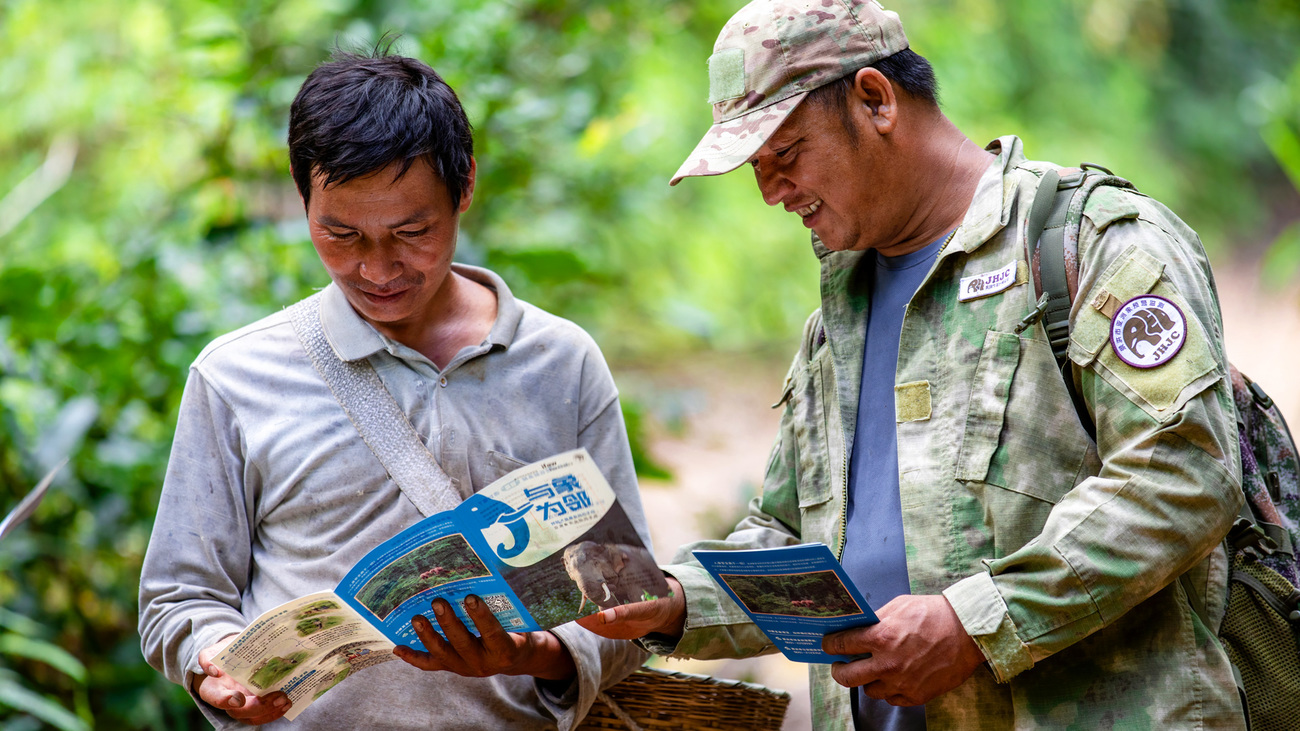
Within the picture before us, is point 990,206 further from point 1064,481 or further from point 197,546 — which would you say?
point 197,546

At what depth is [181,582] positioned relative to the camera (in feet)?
6.16

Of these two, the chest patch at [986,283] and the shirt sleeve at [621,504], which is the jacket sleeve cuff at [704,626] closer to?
the shirt sleeve at [621,504]

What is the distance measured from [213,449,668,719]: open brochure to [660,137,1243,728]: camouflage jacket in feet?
1.18

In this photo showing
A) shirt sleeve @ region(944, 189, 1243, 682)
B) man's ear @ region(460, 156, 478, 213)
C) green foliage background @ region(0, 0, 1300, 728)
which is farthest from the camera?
green foliage background @ region(0, 0, 1300, 728)

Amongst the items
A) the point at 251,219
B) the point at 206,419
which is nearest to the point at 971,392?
the point at 206,419

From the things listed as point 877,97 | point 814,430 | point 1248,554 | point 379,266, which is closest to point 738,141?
point 877,97

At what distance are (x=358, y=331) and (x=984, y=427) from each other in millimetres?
1022

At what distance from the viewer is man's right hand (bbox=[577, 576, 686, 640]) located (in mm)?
1784

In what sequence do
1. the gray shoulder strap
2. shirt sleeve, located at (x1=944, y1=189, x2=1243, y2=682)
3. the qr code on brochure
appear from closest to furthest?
1. shirt sleeve, located at (x1=944, y1=189, x2=1243, y2=682)
2. the qr code on brochure
3. the gray shoulder strap

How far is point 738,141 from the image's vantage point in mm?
1849

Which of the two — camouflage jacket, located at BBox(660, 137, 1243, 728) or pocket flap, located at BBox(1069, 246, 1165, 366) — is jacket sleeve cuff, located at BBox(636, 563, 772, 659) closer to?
camouflage jacket, located at BBox(660, 137, 1243, 728)

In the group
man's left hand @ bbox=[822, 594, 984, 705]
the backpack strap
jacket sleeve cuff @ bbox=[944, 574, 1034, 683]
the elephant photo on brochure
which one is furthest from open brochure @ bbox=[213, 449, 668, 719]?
the backpack strap

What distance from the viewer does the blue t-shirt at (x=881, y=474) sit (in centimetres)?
181

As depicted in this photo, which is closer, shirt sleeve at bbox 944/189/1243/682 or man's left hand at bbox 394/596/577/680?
shirt sleeve at bbox 944/189/1243/682
